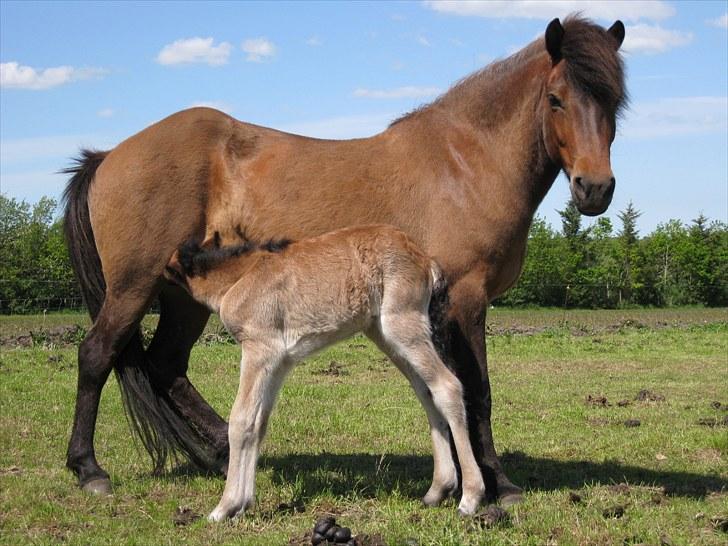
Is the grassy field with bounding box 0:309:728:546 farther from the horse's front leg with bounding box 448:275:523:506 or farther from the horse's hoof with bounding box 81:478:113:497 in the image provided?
the horse's front leg with bounding box 448:275:523:506

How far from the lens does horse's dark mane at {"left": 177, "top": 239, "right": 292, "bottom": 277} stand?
568cm

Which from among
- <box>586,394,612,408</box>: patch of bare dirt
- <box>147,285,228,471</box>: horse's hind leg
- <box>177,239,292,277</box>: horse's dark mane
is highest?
<box>177,239,292,277</box>: horse's dark mane

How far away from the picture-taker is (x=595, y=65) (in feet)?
18.6

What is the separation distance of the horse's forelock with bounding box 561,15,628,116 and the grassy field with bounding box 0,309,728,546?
2630 millimetres

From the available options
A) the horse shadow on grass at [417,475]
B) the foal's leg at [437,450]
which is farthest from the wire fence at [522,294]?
the foal's leg at [437,450]

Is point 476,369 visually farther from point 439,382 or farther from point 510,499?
point 510,499

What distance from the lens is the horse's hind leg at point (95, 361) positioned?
20.4 feet

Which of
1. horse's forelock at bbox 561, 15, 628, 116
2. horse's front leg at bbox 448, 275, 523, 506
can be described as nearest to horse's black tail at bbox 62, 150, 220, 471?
horse's front leg at bbox 448, 275, 523, 506

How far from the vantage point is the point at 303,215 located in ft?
19.8

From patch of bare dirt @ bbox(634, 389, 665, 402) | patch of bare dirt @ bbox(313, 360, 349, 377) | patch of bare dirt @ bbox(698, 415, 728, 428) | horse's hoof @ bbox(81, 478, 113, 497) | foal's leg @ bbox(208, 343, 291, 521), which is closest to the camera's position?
foal's leg @ bbox(208, 343, 291, 521)

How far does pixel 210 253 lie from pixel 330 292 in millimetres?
879

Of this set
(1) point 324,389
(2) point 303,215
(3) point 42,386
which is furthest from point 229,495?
(3) point 42,386

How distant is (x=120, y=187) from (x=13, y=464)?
8.11 ft

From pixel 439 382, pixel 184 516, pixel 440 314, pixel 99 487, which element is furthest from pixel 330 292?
pixel 99 487
